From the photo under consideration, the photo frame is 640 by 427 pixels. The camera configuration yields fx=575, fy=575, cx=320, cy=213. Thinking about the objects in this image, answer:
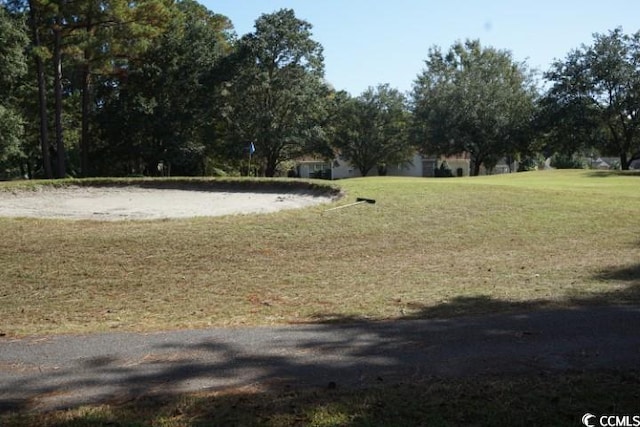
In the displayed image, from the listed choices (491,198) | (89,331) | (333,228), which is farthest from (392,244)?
(89,331)

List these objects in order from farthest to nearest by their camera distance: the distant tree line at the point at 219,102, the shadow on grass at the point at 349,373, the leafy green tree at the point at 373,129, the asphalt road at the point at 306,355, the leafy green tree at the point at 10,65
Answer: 1. the leafy green tree at the point at 373,129
2. the distant tree line at the point at 219,102
3. the leafy green tree at the point at 10,65
4. the asphalt road at the point at 306,355
5. the shadow on grass at the point at 349,373

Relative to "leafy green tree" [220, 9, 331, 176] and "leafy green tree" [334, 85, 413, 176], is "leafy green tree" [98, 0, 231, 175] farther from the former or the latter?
"leafy green tree" [334, 85, 413, 176]

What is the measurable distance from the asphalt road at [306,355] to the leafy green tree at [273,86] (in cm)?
3800

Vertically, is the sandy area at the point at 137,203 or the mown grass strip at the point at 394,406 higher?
the sandy area at the point at 137,203

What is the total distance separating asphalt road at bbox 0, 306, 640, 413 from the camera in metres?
4.33

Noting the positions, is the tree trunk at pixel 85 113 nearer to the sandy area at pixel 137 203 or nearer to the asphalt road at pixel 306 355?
the sandy area at pixel 137 203

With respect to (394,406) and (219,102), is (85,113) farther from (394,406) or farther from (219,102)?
(394,406)

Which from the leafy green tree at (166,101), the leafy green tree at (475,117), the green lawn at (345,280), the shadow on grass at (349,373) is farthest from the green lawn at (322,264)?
the leafy green tree at (475,117)

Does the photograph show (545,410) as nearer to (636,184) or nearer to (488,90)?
(636,184)

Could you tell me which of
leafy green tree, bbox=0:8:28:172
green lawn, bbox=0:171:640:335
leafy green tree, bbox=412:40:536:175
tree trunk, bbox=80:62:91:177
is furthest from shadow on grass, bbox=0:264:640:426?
leafy green tree, bbox=412:40:536:175

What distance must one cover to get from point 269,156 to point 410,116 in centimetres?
1873

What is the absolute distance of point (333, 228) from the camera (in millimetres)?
12695

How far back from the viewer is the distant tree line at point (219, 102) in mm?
36219

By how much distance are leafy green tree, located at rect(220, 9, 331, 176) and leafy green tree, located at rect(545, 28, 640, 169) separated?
19.6 m
